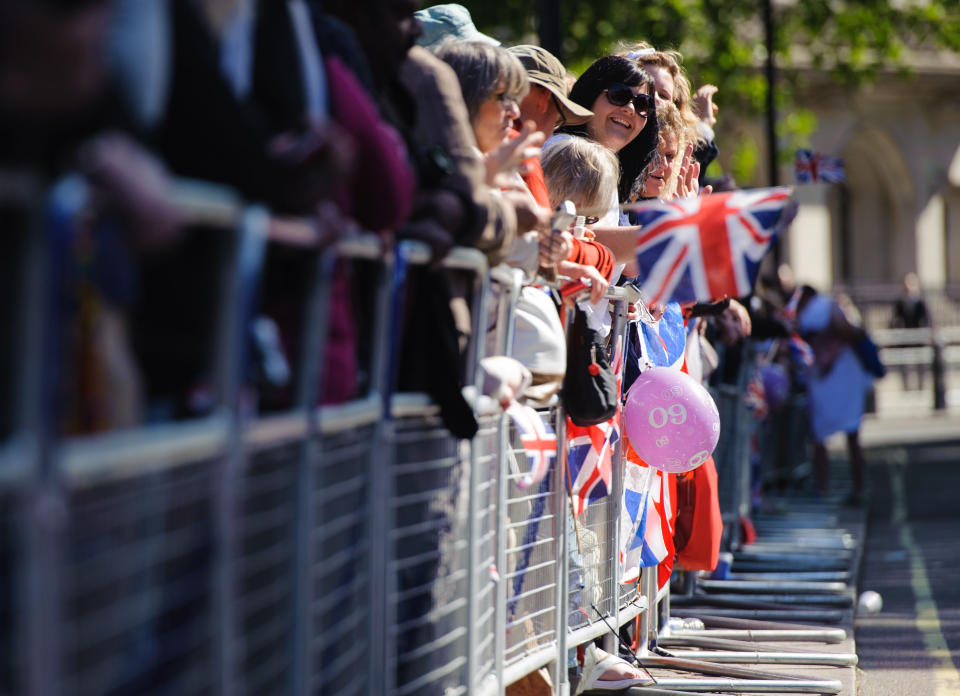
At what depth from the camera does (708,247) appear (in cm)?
425

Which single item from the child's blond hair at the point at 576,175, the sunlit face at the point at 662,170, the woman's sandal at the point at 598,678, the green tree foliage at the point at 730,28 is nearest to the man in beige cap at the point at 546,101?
the child's blond hair at the point at 576,175

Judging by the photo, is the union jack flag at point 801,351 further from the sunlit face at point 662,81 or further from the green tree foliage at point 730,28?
the green tree foliage at point 730,28

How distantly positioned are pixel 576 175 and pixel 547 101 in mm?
362

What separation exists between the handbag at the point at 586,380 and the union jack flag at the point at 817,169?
287 inches

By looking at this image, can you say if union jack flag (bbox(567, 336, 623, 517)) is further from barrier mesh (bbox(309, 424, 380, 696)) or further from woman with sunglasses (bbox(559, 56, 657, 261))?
barrier mesh (bbox(309, 424, 380, 696))

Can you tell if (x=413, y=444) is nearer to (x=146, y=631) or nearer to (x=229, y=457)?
(x=229, y=457)

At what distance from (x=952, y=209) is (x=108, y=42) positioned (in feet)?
131

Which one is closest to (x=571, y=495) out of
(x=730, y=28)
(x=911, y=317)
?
(x=730, y=28)

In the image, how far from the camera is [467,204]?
3.71 metres

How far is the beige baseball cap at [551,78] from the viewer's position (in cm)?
547

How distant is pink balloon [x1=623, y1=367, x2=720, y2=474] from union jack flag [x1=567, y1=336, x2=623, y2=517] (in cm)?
33

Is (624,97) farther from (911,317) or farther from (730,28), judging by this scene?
(911,317)

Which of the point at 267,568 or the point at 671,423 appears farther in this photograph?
the point at 671,423

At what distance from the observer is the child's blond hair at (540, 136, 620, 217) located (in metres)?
5.32
